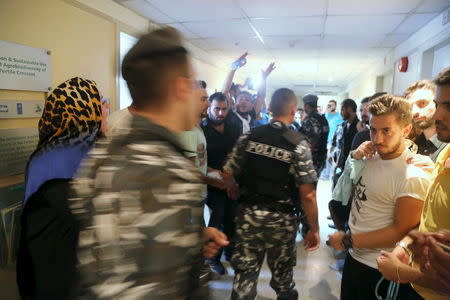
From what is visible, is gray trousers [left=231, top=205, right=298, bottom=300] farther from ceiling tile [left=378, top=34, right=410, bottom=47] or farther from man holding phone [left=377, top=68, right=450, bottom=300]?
ceiling tile [left=378, top=34, right=410, bottom=47]

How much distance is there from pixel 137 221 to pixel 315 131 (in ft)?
10.7

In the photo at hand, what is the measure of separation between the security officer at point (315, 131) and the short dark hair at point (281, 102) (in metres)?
1.72

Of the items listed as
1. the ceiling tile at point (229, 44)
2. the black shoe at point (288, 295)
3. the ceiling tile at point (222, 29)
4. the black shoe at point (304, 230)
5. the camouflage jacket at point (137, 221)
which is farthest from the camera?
the ceiling tile at point (229, 44)

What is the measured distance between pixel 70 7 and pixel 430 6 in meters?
3.74

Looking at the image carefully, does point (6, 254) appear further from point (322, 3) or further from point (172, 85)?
point (322, 3)

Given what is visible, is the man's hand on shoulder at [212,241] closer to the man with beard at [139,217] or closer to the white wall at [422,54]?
the man with beard at [139,217]

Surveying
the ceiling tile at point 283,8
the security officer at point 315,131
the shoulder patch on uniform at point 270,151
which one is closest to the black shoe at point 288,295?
the shoulder patch on uniform at point 270,151

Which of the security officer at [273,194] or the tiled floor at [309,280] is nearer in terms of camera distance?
the security officer at [273,194]

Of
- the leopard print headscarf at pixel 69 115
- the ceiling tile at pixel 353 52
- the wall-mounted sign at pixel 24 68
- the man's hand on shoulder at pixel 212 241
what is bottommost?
the man's hand on shoulder at pixel 212 241

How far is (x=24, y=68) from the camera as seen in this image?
7.14 feet

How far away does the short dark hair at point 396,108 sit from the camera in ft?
4.40

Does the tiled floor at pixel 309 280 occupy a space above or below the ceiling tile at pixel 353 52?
below

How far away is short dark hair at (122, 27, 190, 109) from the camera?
685 mm

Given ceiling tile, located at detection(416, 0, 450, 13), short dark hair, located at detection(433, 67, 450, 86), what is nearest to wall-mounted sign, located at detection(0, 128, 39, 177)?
short dark hair, located at detection(433, 67, 450, 86)
